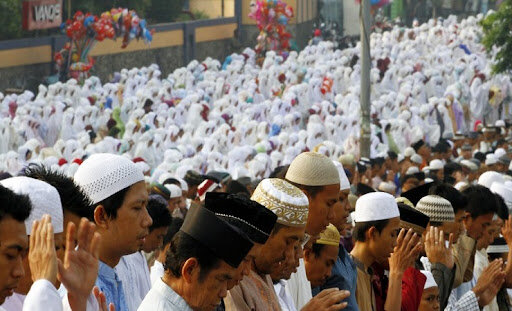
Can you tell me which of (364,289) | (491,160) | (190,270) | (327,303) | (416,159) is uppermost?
(190,270)

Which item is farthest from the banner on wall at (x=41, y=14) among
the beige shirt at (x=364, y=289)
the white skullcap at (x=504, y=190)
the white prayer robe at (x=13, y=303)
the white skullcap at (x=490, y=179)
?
the white prayer robe at (x=13, y=303)

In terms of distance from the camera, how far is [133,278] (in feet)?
17.5

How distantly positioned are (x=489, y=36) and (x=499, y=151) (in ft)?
21.6

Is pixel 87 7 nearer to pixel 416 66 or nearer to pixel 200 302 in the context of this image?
pixel 416 66

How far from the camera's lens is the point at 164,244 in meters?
6.30

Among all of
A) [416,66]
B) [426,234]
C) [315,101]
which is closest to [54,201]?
[426,234]

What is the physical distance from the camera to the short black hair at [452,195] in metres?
7.23

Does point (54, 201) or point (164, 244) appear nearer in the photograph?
point (54, 201)

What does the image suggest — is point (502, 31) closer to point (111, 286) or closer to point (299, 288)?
point (299, 288)

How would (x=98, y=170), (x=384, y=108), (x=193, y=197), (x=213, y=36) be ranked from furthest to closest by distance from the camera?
(x=213, y=36)
(x=384, y=108)
(x=193, y=197)
(x=98, y=170)

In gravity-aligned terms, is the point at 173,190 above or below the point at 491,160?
above

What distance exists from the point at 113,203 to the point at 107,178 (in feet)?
0.30

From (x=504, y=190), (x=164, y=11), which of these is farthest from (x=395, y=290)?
(x=164, y=11)

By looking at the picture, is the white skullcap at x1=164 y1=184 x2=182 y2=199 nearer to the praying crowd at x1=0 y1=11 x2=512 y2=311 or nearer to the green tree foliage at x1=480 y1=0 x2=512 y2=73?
the praying crowd at x1=0 y1=11 x2=512 y2=311
